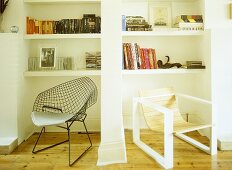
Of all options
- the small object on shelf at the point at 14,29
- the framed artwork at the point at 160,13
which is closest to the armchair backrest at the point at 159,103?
→ the framed artwork at the point at 160,13

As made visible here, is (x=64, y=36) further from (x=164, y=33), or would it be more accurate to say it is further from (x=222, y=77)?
(x=222, y=77)

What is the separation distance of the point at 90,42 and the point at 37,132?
4.86 feet

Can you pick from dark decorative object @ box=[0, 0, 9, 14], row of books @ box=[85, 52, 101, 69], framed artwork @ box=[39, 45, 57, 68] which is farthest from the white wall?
dark decorative object @ box=[0, 0, 9, 14]

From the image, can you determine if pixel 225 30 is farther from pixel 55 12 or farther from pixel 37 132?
pixel 37 132

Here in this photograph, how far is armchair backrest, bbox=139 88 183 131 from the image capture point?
3398mm

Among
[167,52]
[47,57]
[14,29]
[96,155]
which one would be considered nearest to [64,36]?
[47,57]

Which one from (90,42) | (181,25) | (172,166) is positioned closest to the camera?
(172,166)

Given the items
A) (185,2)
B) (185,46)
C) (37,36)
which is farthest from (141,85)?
(37,36)

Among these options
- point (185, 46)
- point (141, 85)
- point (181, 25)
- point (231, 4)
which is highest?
point (231, 4)

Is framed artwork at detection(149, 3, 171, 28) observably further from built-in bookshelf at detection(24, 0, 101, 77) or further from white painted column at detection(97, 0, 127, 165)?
white painted column at detection(97, 0, 127, 165)

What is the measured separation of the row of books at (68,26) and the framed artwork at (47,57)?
→ 230 mm

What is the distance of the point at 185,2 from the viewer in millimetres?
4102

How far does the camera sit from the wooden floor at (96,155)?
2844 mm

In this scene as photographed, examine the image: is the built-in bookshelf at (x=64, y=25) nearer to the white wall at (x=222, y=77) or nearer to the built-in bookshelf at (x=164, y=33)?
the built-in bookshelf at (x=164, y=33)
